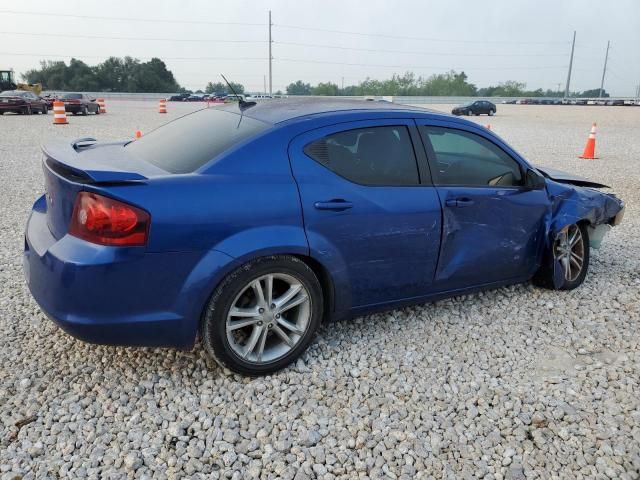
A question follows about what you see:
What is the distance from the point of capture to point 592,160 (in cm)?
1275

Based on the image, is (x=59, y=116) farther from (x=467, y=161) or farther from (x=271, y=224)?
(x=271, y=224)

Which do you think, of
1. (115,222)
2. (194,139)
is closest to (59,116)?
(194,139)

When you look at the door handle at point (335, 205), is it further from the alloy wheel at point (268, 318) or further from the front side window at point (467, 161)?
the front side window at point (467, 161)

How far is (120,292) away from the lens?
8.27 feet

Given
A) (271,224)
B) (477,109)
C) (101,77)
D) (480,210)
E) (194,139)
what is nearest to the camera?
(271,224)

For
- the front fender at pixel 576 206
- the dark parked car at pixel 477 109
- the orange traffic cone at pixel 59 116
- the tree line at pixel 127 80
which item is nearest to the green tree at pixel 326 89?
the tree line at pixel 127 80

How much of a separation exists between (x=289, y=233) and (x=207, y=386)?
3.21 feet

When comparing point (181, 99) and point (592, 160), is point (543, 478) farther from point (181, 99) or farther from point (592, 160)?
point (181, 99)

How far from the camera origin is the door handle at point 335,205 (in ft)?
9.55

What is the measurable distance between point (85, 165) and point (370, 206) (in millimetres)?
1587

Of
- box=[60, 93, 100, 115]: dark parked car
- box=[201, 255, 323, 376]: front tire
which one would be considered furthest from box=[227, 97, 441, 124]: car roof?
box=[60, 93, 100, 115]: dark parked car

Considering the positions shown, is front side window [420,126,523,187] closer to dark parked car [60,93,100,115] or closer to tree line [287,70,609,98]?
dark parked car [60,93,100,115]

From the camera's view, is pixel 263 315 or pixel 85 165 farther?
pixel 263 315

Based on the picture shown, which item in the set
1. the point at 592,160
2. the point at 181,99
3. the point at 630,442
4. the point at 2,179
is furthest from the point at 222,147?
the point at 181,99
